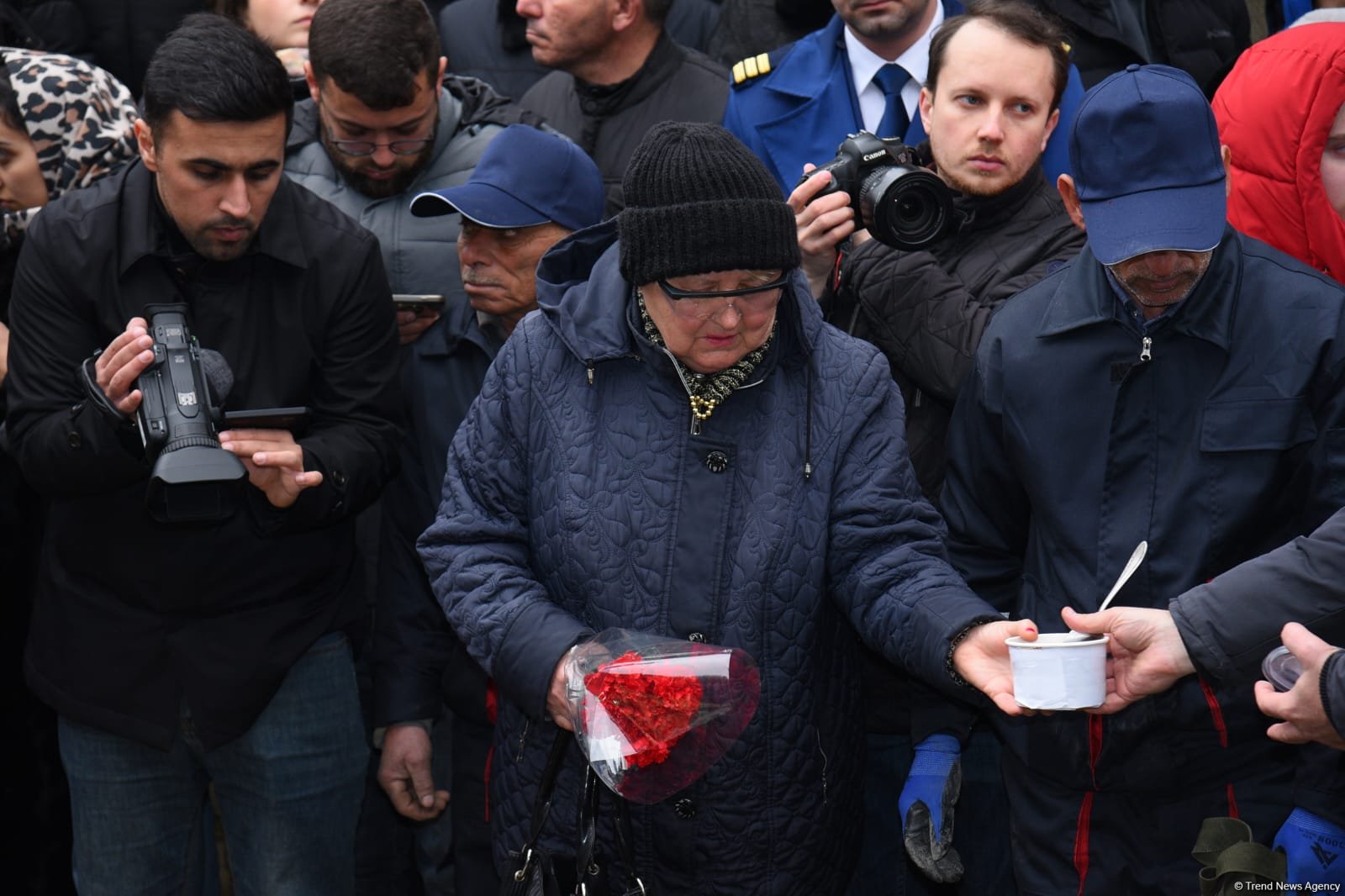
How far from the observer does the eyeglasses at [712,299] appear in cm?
305

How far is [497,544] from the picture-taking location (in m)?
3.20

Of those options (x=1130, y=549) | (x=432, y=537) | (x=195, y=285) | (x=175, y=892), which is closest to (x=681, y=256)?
(x=432, y=537)

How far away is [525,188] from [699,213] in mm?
1082

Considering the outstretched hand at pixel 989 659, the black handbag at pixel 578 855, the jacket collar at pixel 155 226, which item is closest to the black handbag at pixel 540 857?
the black handbag at pixel 578 855

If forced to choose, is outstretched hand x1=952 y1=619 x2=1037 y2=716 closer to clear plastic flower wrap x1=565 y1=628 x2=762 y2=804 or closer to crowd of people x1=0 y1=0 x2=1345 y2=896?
crowd of people x1=0 y1=0 x2=1345 y2=896

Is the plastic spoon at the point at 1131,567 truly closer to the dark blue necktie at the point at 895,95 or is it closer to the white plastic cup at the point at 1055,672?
the white plastic cup at the point at 1055,672

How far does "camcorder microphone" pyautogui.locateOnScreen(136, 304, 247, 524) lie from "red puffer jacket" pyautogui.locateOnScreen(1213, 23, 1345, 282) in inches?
86.3

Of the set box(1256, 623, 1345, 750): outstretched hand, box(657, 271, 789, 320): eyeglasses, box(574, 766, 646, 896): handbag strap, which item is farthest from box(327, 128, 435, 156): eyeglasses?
box(1256, 623, 1345, 750): outstretched hand

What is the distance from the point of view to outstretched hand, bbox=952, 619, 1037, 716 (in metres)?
2.87

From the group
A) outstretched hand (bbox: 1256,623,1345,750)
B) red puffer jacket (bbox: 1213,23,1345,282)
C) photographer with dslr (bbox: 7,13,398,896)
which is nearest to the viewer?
outstretched hand (bbox: 1256,623,1345,750)

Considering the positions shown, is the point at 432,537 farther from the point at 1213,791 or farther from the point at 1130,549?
the point at 1213,791

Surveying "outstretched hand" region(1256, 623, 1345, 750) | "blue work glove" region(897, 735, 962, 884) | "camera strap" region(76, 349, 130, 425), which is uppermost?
"camera strap" region(76, 349, 130, 425)

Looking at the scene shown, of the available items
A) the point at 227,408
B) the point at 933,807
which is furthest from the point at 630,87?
the point at 933,807

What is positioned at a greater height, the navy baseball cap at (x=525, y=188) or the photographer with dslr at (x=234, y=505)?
the navy baseball cap at (x=525, y=188)
